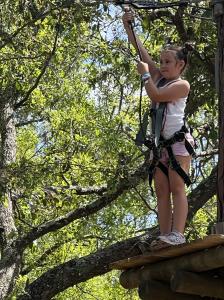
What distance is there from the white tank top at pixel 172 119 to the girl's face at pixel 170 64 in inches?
8.1

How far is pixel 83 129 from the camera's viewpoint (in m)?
13.7

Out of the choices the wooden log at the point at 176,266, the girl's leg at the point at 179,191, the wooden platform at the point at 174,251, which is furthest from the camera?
the girl's leg at the point at 179,191

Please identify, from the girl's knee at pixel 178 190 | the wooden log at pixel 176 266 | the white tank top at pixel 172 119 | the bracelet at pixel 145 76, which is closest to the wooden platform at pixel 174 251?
the wooden log at pixel 176 266

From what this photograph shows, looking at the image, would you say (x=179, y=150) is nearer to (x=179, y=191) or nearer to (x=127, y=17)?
(x=179, y=191)

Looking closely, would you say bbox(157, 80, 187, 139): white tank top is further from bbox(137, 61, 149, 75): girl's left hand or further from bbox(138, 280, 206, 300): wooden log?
bbox(138, 280, 206, 300): wooden log

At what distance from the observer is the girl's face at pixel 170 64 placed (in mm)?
5621

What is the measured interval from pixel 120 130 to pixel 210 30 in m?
3.27

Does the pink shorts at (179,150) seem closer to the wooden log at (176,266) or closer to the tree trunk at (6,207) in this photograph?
the wooden log at (176,266)

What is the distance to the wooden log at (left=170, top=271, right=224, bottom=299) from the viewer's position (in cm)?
490

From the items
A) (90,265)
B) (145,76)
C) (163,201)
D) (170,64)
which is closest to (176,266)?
(163,201)

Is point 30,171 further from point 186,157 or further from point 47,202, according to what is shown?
point 186,157

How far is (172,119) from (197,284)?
1190 millimetres

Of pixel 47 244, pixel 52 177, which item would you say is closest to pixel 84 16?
pixel 52 177

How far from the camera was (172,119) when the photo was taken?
18.2 feet
